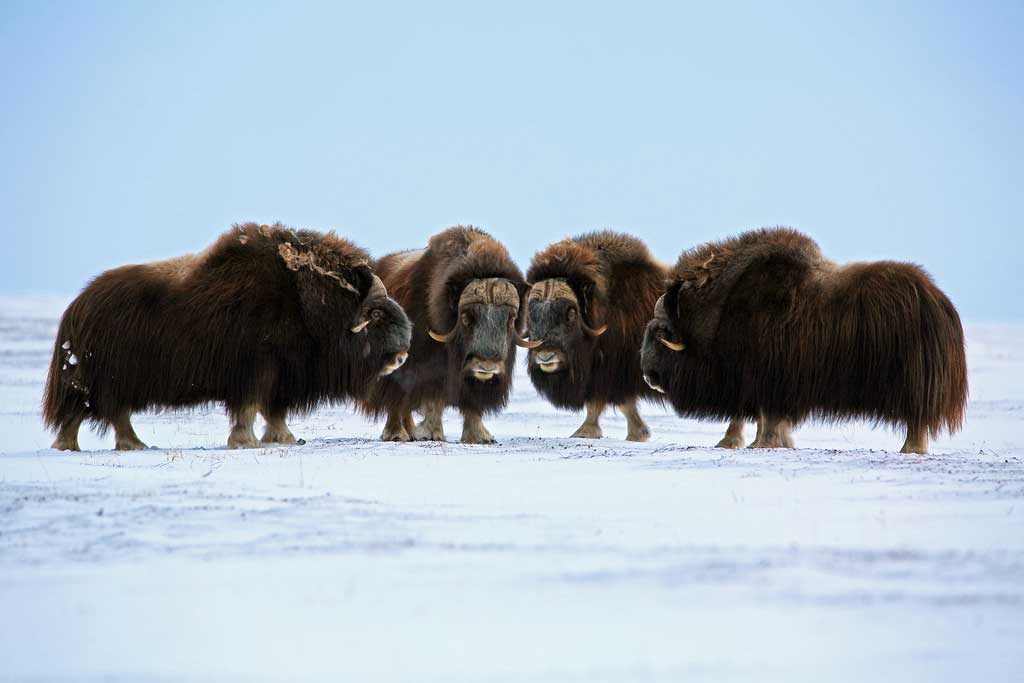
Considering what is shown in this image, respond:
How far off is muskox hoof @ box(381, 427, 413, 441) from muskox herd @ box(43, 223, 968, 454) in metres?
A: 0.01

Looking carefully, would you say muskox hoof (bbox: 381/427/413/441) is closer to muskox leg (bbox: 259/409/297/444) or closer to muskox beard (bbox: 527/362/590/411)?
muskox leg (bbox: 259/409/297/444)

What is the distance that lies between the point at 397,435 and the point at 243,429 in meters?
1.17

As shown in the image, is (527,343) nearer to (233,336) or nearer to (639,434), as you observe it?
(639,434)

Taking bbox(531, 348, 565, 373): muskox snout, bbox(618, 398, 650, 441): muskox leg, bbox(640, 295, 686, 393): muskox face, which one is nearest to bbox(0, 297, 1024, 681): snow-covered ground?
bbox(640, 295, 686, 393): muskox face

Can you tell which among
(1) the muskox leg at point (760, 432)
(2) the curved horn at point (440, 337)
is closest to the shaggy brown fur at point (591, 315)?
(2) the curved horn at point (440, 337)

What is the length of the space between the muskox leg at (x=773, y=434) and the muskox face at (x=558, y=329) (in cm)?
130

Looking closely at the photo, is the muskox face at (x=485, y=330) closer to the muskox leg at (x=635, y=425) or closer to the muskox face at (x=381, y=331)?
the muskox face at (x=381, y=331)

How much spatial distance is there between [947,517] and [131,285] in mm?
4421

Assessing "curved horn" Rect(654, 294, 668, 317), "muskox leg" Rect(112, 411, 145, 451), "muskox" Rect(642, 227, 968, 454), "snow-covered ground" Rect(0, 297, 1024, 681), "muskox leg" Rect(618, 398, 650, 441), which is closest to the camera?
"snow-covered ground" Rect(0, 297, 1024, 681)

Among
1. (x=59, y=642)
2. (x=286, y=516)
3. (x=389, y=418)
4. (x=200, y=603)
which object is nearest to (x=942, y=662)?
(x=200, y=603)

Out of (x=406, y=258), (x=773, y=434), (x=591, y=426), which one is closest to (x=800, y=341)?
(x=773, y=434)

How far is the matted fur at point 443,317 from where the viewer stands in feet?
24.1

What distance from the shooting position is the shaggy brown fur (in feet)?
26.0

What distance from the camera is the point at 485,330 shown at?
23.5 feet
